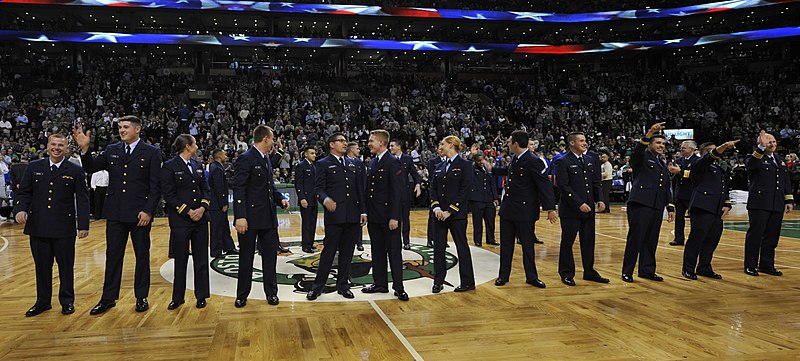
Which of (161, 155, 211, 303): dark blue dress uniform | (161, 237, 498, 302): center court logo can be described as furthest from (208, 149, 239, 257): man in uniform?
(161, 155, 211, 303): dark blue dress uniform

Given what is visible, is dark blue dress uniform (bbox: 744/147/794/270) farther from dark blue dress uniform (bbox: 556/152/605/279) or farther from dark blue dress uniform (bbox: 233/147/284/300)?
dark blue dress uniform (bbox: 233/147/284/300)

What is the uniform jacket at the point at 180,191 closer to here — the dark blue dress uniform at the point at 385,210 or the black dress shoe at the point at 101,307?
the black dress shoe at the point at 101,307

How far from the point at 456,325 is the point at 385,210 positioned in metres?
1.55

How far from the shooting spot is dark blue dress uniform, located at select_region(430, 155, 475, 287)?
588 cm

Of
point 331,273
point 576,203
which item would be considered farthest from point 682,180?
point 331,273

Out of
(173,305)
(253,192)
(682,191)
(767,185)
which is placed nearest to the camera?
(173,305)

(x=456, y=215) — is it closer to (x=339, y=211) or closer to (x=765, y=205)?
(x=339, y=211)

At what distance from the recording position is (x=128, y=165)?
5113mm

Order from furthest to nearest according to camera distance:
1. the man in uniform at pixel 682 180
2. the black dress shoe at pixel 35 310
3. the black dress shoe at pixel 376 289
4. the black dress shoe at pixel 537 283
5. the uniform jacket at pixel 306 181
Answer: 1. the uniform jacket at pixel 306 181
2. the man in uniform at pixel 682 180
3. the black dress shoe at pixel 537 283
4. the black dress shoe at pixel 376 289
5. the black dress shoe at pixel 35 310

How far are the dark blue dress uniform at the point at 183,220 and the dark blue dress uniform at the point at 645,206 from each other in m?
4.84

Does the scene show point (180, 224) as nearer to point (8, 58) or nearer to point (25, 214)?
point (25, 214)

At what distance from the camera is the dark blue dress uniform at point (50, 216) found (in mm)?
4996

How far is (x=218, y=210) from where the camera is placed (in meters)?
7.88

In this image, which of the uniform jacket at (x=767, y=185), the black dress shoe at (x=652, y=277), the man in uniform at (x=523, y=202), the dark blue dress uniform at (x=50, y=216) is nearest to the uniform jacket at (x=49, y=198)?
the dark blue dress uniform at (x=50, y=216)
